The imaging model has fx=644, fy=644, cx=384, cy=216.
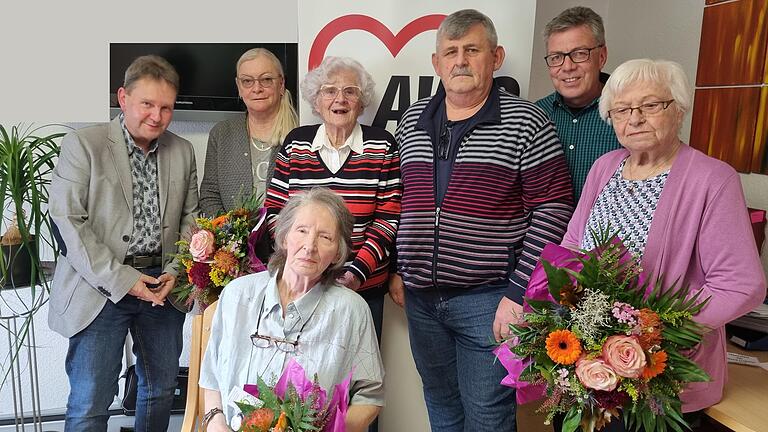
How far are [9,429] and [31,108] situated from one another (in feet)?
5.58

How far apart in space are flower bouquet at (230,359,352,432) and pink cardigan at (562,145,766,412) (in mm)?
895

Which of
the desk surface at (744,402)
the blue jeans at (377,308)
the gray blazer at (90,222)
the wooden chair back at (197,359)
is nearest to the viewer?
the desk surface at (744,402)

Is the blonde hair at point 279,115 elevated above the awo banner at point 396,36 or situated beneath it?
situated beneath

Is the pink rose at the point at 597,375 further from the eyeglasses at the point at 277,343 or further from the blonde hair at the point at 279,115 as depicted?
the blonde hair at the point at 279,115

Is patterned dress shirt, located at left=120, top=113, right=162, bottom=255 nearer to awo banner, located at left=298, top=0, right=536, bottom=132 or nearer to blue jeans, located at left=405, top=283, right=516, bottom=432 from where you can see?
awo banner, located at left=298, top=0, right=536, bottom=132

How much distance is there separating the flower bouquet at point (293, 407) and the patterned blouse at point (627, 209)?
80 centimetres

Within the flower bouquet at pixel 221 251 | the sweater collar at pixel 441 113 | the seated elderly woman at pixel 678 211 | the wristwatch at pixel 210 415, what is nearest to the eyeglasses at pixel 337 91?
the sweater collar at pixel 441 113

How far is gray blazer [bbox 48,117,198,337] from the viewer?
239 centimetres

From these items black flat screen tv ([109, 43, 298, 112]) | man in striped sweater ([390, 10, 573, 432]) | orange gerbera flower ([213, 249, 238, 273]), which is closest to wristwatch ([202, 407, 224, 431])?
orange gerbera flower ([213, 249, 238, 273])

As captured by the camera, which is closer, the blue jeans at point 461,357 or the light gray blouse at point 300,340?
the light gray blouse at point 300,340

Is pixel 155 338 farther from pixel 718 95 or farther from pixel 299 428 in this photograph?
pixel 718 95

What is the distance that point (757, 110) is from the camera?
250cm

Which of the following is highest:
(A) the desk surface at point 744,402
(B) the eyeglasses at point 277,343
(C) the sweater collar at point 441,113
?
(C) the sweater collar at point 441,113

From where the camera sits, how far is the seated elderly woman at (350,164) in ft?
7.73
